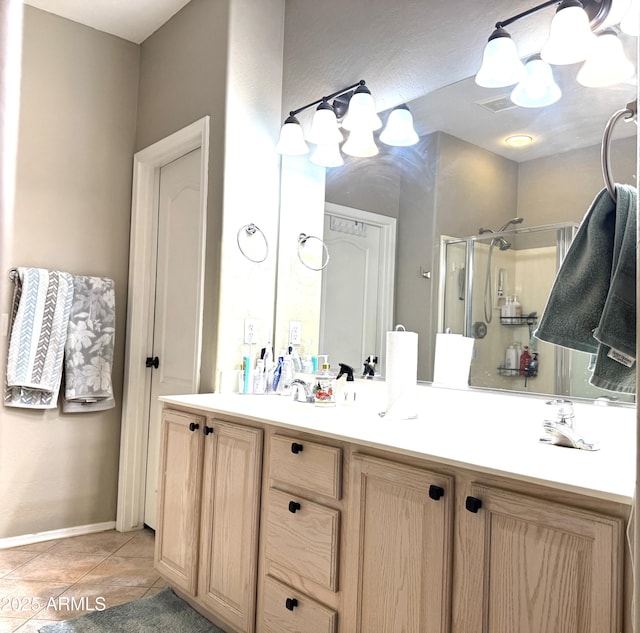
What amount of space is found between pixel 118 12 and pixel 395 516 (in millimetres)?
2933

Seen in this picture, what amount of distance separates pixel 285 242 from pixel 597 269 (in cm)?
170

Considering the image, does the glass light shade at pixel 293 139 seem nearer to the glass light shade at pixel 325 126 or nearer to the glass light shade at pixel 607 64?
the glass light shade at pixel 325 126

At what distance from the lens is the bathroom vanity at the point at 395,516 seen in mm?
1093

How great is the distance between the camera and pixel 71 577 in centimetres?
247

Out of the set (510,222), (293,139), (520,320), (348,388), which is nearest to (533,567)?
(520,320)

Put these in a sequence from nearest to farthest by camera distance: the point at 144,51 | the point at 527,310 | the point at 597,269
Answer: the point at 597,269, the point at 527,310, the point at 144,51

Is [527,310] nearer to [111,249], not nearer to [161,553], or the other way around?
[161,553]

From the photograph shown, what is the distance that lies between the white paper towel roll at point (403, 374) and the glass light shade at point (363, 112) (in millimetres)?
952

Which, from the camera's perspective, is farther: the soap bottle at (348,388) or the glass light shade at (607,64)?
the soap bottle at (348,388)

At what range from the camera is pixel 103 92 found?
316 cm

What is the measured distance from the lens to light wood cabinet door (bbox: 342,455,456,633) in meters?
1.29

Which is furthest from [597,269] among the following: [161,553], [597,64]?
[161,553]

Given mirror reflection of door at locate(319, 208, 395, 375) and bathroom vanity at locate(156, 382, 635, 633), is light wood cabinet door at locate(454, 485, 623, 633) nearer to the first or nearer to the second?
bathroom vanity at locate(156, 382, 635, 633)

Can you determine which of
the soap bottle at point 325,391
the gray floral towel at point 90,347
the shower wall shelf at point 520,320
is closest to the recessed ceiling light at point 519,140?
the shower wall shelf at point 520,320
